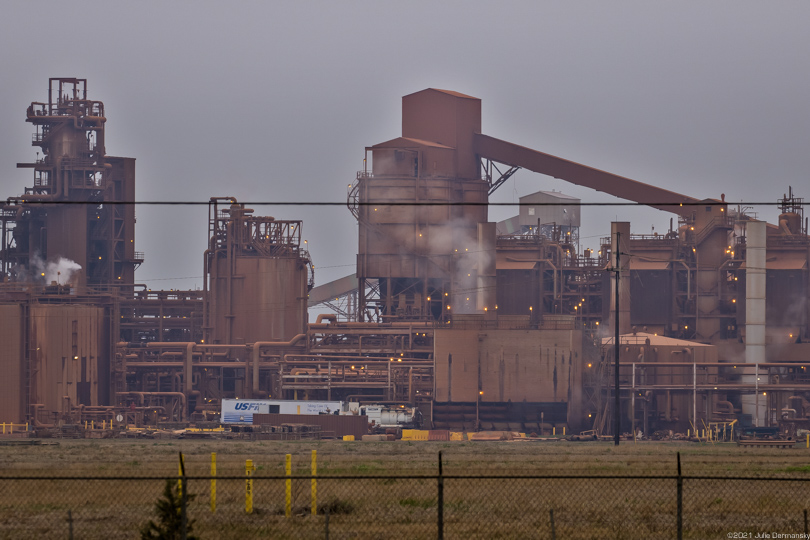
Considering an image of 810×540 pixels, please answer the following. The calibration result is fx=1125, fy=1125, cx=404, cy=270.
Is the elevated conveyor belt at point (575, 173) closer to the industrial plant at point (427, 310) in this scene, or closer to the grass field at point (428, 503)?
the industrial plant at point (427, 310)

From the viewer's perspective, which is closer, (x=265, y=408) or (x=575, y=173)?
(x=265, y=408)

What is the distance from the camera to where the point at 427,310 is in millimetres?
76688

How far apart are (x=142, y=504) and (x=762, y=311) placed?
58.4 meters

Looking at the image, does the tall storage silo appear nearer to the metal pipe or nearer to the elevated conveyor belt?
the metal pipe

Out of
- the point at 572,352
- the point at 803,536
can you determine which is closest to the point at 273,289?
the point at 572,352

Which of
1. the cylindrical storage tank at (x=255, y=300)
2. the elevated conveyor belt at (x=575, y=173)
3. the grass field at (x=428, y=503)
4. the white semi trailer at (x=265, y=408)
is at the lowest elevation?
the white semi trailer at (x=265, y=408)

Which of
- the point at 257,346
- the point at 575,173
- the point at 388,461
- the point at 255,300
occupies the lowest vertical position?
the point at 388,461

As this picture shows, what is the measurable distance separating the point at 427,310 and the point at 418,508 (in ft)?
192

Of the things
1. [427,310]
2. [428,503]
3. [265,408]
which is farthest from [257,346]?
[428,503]

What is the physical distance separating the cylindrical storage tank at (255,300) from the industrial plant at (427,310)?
0.13 metres

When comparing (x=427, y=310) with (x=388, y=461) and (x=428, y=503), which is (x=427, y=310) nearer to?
(x=388, y=461)

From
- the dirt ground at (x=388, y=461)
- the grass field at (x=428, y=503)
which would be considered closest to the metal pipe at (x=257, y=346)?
the dirt ground at (x=388, y=461)

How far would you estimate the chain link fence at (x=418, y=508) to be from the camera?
1540 centimetres

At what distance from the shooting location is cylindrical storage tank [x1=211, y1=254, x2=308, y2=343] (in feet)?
243
